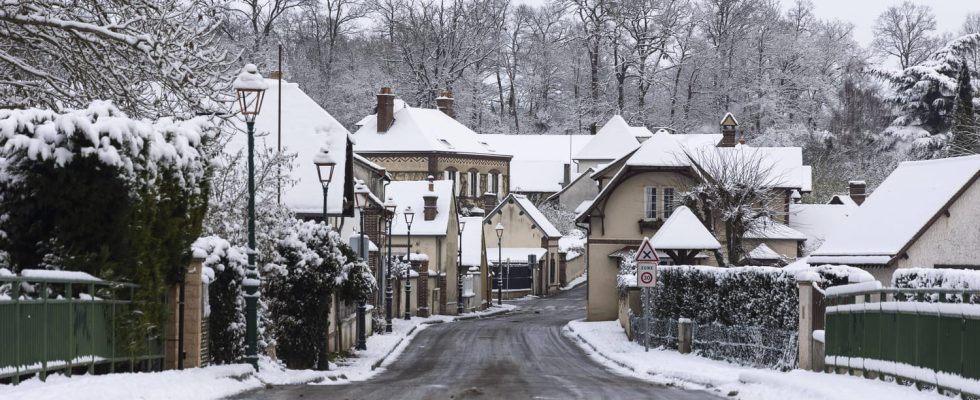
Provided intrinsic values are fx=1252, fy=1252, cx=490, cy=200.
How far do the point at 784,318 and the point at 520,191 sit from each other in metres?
71.9

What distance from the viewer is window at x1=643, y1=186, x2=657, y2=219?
49.8 m

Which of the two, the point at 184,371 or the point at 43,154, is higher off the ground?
the point at 43,154

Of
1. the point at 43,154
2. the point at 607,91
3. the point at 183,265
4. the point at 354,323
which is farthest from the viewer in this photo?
the point at 607,91

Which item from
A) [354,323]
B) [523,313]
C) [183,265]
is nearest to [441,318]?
[523,313]

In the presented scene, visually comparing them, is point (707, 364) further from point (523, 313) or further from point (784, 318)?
point (523, 313)

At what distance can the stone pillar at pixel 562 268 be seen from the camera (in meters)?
86.0

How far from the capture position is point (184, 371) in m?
17.6

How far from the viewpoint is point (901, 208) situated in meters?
33.8

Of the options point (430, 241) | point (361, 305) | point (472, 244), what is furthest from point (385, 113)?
point (361, 305)

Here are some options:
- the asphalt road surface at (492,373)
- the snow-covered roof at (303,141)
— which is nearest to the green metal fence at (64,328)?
the asphalt road surface at (492,373)

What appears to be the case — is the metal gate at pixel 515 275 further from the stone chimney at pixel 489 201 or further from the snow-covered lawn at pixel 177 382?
the snow-covered lawn at pixel 177 382

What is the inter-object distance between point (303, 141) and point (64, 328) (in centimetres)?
2457

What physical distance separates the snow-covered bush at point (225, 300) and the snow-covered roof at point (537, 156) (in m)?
74.3

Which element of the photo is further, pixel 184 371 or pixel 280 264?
pixel 280 264
